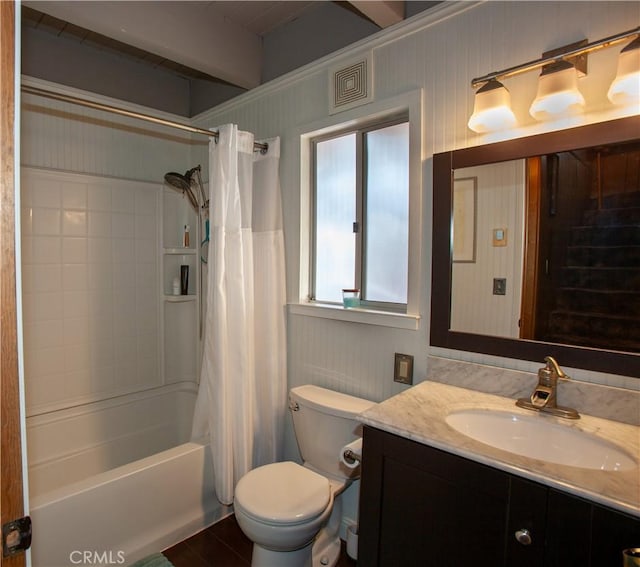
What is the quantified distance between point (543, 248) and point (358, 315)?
0.82 meters

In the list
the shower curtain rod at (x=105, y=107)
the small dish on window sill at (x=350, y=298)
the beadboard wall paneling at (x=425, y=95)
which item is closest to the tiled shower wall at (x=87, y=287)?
the shower curtain rod at (x=105, y=107)

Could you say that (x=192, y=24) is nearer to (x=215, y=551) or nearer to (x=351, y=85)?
(x=351, y=85)

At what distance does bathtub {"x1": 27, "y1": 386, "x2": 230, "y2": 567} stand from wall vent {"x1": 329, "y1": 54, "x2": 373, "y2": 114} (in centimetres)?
186

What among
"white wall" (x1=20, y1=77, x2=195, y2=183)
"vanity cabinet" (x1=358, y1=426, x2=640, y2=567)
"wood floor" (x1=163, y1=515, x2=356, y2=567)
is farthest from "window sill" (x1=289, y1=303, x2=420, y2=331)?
"white wall" (x1=20, y1=77, x2=195, y2=183)

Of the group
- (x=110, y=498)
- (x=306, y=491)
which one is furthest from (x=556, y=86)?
(x=110, y=498)

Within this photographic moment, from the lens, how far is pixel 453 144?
1.57 meters

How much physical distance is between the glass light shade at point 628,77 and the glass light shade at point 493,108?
0.99 ft

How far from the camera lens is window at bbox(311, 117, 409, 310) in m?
1.90

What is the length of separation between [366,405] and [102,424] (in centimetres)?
182

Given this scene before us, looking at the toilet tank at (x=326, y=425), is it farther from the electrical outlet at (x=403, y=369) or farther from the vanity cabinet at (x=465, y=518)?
the vanity cabinet at (x=465, y=518)

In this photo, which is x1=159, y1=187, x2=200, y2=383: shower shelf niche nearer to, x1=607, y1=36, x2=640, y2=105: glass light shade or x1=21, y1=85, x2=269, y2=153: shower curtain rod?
x1=21, y1=85, x2=269, y2=153: shower curtain rod

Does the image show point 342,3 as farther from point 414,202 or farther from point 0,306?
point 0,306

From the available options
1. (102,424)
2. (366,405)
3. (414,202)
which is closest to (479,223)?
(414,202)

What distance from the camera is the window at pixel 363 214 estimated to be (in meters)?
1.90
